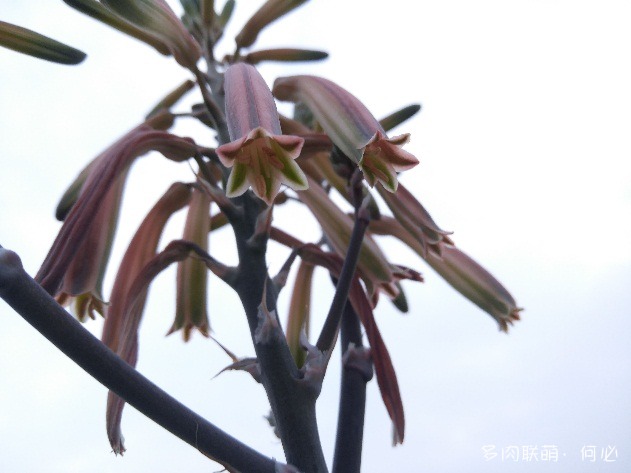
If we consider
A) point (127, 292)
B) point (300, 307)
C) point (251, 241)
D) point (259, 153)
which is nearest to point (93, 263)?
point (127, 292)

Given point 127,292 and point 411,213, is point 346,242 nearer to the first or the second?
point 411,213

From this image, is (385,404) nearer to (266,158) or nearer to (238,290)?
(238,290)

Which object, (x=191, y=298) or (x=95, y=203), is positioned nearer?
(x=95, y=203)

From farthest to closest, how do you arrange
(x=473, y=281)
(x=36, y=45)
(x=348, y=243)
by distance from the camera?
1. (x=473, y=281)
2. (x=348, y=243)
3. (x=36, y=45)

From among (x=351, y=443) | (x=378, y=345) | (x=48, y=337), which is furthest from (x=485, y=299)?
(x=48, y=337)

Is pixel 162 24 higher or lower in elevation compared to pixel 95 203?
higher

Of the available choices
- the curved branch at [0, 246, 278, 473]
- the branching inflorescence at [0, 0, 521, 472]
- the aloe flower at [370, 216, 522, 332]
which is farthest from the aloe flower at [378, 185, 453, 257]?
the curved branch at [0, 246, 278, 473]

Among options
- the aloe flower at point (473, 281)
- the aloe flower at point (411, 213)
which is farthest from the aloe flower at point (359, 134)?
the aloe flower at point (473, 281)

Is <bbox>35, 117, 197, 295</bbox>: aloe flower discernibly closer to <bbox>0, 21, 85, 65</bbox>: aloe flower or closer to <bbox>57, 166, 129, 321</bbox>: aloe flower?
<bbox>57, 166, 129, 321</bbox>: aloe flower
